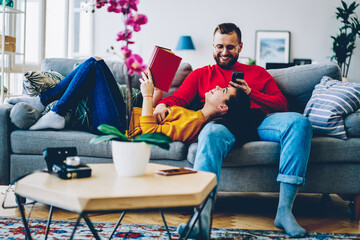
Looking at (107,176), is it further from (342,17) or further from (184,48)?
(342,17)

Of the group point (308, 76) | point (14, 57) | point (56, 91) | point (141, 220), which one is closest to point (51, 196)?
point (141, 220)

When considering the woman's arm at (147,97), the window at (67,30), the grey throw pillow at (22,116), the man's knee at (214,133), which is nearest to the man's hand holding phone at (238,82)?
the man's knee at (214,133)

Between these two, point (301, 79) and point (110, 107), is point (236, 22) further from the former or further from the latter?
point (110, 107)

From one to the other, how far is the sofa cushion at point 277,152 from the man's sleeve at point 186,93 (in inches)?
15.0

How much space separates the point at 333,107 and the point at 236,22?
3800 mm

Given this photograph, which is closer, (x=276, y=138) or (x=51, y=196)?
(x=51, y=196)

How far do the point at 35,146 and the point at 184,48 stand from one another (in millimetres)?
3602

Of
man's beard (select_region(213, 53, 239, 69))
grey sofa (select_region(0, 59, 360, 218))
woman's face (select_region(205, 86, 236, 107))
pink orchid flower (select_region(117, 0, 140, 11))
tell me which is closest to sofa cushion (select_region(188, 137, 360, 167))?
grey sofa (select_region(0, 59, 360, 218))

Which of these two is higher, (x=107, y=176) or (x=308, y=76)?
(x=308, y=76)

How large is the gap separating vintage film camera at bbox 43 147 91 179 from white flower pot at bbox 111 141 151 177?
99 millimetres

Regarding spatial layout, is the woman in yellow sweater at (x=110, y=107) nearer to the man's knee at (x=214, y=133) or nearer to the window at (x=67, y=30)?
the man's knee at (x=214, y=133)

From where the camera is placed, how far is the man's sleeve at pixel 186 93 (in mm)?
2234

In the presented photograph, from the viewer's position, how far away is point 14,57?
4.10 m

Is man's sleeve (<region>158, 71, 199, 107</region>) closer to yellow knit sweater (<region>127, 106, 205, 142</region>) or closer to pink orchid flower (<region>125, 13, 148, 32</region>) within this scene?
yellow knit sweater (<region>127, 106, 205, 142</region>)
